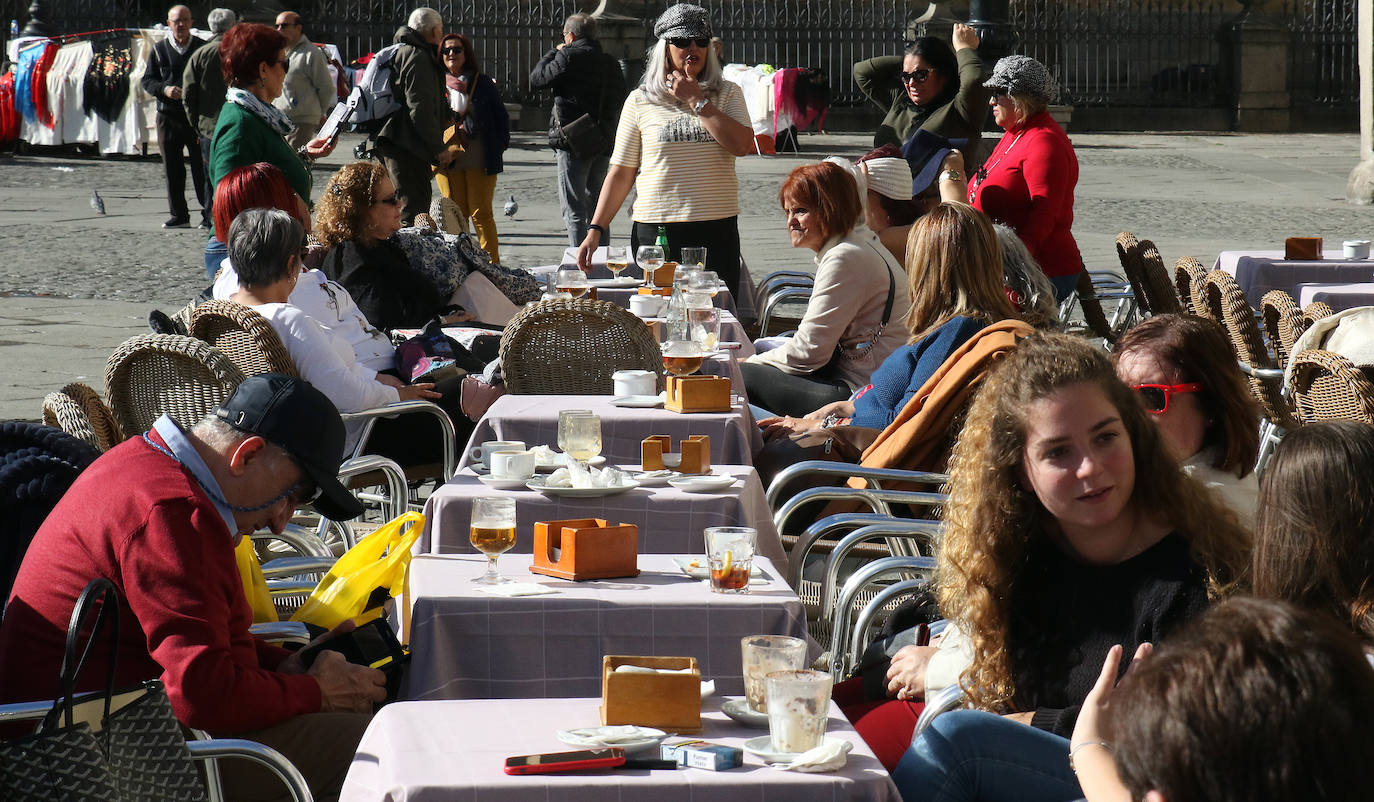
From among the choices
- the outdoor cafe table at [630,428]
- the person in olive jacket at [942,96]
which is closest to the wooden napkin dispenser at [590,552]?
the outdoor cafe table at [630,428]

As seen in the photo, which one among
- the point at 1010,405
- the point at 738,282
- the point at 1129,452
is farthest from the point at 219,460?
the point at 738,282

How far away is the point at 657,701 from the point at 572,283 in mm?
4142

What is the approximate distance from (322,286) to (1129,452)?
3.34 meters

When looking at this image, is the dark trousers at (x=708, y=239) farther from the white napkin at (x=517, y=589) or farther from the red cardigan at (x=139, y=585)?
the red cardigan at (x=139, y=585)

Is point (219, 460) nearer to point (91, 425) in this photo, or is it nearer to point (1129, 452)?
point (91, 425)

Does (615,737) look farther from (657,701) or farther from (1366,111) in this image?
(1366,111)

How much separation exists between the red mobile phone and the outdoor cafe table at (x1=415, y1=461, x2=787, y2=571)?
146 cm

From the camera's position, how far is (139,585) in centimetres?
258

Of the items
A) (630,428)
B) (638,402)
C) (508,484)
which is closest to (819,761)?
(508,484)

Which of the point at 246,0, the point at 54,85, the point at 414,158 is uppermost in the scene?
the point at 246,0

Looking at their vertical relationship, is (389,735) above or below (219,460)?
below

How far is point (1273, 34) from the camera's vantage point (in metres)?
28.1

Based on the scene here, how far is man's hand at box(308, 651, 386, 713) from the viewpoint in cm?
290

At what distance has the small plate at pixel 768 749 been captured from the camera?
224 centimetres
